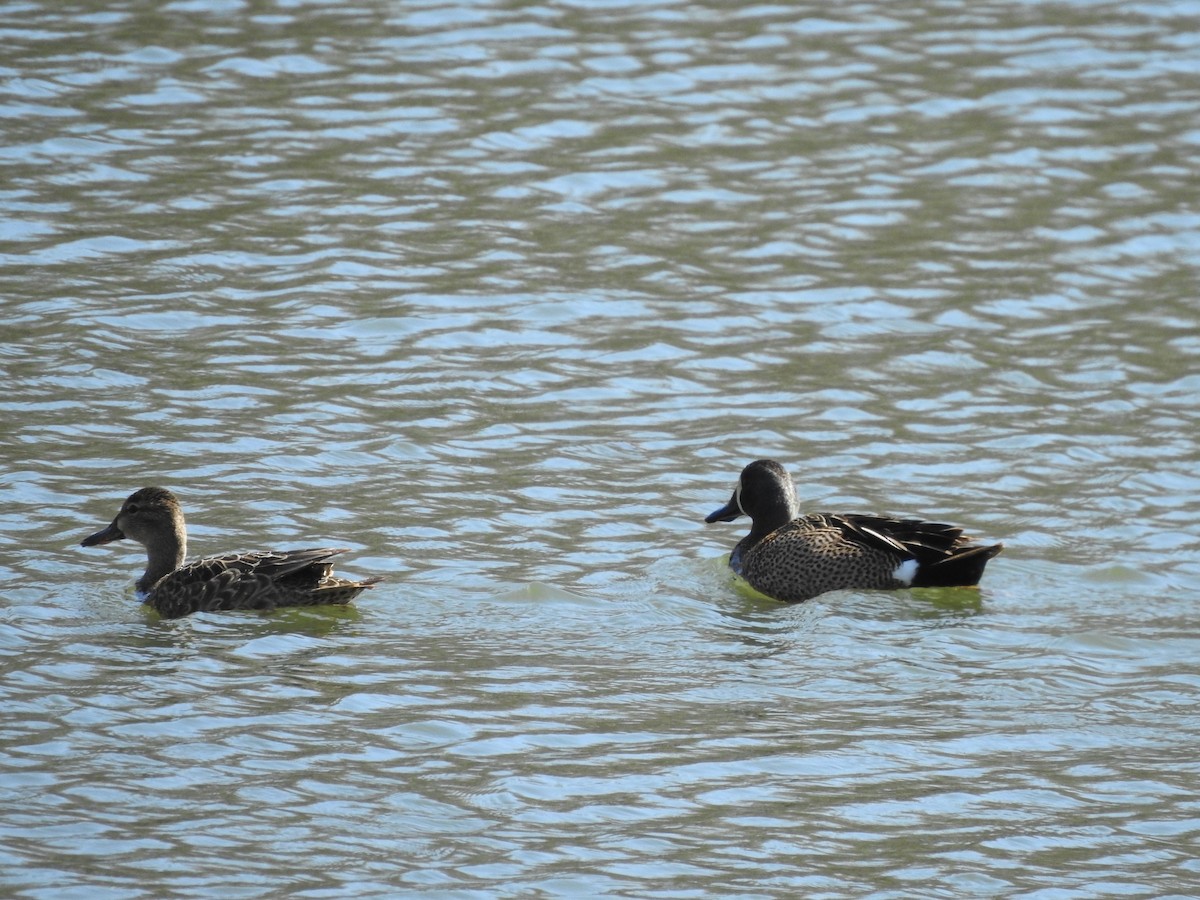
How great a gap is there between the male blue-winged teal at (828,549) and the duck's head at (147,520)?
10.2 ft

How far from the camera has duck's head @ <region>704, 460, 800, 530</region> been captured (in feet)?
36.7

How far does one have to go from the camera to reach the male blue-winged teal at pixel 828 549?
34.0ft

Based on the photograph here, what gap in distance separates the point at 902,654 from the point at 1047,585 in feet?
4.64

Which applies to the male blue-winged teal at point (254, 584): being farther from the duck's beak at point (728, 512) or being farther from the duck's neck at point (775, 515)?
the duck's neck at point (775, 515)

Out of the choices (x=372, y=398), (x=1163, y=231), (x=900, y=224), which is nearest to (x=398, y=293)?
(x=372, y=398)

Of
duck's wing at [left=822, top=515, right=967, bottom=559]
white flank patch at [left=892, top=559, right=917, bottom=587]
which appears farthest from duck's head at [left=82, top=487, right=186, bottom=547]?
white flank patch at [left=892, top=559, right=917, bottom=587]

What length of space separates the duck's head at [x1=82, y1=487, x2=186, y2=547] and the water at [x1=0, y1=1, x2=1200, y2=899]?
1.06 feet

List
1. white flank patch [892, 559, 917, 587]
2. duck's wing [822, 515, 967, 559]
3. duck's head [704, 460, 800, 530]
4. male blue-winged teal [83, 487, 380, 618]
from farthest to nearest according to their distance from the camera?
duck's head [704, 460, 800, 530]
white flank patch [892, 559, 917, 587]
duck's wing [822, 515, 967, 559]
male blue-winged teal [83, 487, 380, 618]

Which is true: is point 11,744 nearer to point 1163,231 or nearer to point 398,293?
point 398,293

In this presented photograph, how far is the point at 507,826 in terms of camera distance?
7.61 metres

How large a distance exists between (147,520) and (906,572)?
4.14 meters

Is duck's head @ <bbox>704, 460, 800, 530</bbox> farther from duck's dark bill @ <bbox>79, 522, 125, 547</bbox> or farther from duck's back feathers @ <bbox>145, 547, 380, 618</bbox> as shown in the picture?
duck's dark bill @ <bbox>79, 522, 125, 547</bbox>

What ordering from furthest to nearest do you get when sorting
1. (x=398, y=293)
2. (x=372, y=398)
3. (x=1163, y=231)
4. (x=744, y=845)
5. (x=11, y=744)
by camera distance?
(x=1163, y=231) < (x=398, y=293) < (x=372, y=398) < (x=11, y=744) < (x=744, y=845)

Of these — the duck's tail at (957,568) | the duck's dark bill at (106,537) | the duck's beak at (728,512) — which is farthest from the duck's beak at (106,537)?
the duck's tail at (957,568)
